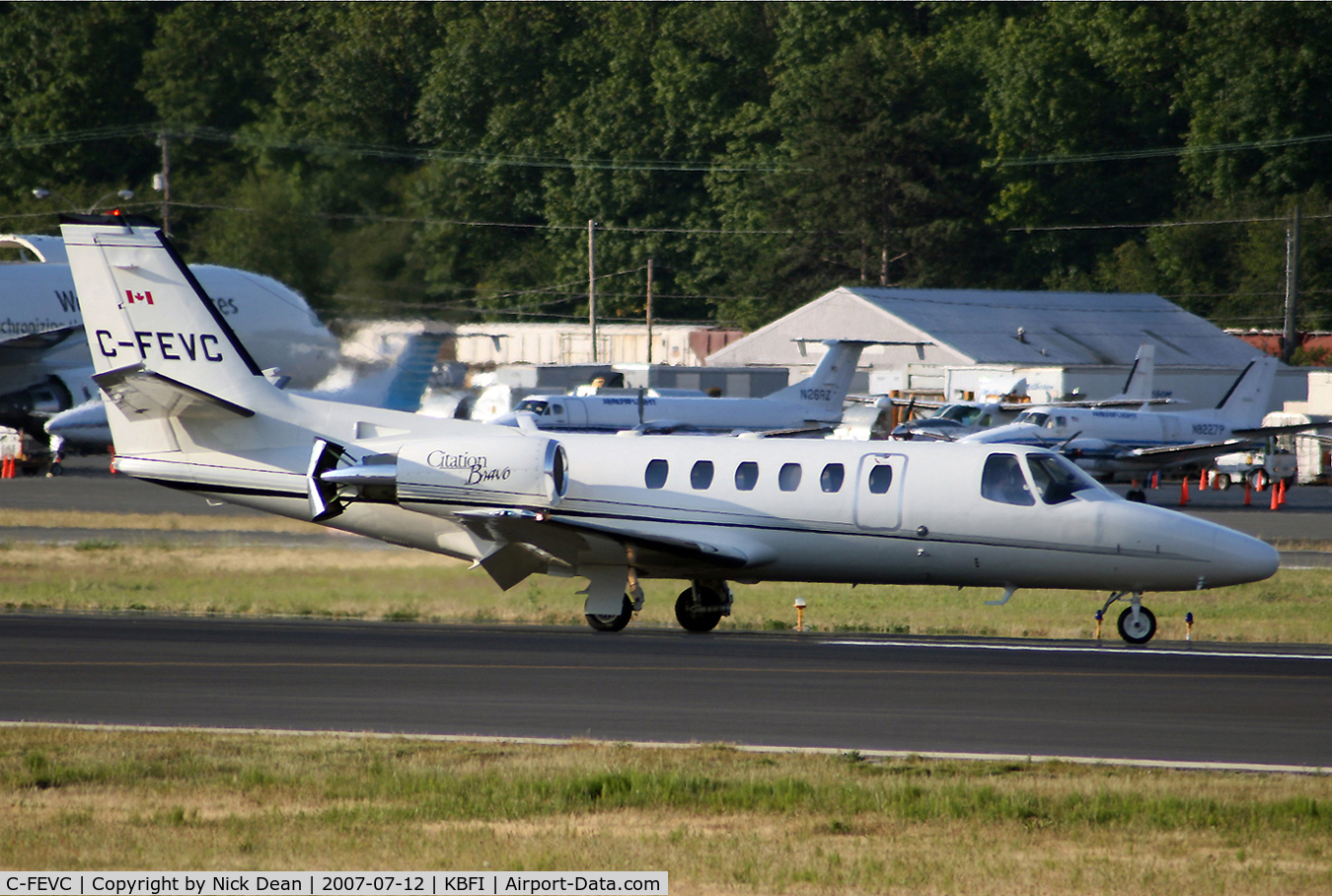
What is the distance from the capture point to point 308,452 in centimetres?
2206

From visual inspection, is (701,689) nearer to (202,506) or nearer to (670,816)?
(670,816)

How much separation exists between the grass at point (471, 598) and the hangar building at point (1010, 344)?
3914 centimetres

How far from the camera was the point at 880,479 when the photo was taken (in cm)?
2106

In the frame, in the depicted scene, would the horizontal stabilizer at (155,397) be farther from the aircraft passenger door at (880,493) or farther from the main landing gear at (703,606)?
the aircraft passenger door at (880,493)

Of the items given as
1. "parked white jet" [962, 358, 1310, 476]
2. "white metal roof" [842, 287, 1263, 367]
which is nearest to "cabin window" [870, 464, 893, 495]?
"parked white jet" [962, 358, 1310, 476]

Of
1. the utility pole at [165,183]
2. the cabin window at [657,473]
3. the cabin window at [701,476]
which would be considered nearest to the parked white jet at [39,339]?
the utility pole at [165,183]

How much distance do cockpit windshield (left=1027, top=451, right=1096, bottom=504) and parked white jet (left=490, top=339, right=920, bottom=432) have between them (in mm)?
33612

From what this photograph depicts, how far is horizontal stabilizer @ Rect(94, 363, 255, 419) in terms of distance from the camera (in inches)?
828

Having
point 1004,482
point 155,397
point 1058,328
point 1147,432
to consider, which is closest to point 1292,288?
point 1058,328

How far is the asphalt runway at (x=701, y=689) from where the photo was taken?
13.6m

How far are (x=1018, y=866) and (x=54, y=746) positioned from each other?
7693 mm

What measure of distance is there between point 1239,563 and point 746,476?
6338 mm

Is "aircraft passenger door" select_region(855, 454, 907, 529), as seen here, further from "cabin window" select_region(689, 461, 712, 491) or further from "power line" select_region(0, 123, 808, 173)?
"power line" select_region(0, 123, 808, 173)

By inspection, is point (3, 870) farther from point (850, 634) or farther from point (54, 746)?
point (850, 634)
